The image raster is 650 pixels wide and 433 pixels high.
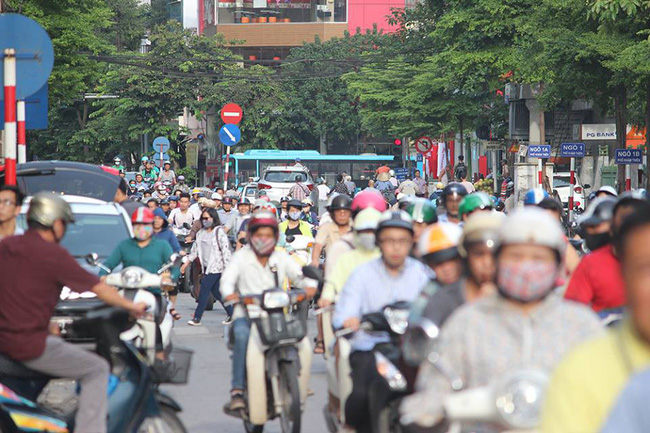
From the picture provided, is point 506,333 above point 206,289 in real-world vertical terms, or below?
above

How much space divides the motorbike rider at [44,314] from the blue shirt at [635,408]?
13.6 ft

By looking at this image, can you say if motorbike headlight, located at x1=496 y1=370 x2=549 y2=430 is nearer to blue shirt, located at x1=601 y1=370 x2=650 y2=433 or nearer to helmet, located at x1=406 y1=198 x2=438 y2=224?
blue shirt, located at x1=601 y1=370 x2=650 y2=433

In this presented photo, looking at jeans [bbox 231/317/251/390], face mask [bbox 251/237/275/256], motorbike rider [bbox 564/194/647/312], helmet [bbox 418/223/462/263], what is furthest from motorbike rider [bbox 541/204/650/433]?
face mask [bbox 251/237/275/256]

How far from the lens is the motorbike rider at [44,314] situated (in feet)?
20.0

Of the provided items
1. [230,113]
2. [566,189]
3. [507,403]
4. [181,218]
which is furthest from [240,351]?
[566,189]

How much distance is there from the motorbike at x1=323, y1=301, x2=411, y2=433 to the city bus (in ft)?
157

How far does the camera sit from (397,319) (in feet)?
20.3

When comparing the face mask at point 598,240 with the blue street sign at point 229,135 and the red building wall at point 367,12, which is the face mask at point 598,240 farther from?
the red building wall at point 367,12

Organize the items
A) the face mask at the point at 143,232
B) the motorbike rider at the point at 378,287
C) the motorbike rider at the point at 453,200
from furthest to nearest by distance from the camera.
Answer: the face mask at the point at 143,232, the motorbike rider at the point at 453,200, the motorbike rider at the point at 378,287

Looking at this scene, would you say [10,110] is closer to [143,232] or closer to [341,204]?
[143,232]

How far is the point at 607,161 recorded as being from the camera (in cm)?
4819

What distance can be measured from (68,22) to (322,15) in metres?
69.5

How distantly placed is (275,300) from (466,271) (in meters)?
3.08

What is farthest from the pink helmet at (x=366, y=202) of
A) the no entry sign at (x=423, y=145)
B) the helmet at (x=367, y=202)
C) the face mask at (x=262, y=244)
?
the no entry sign at (x=423, y=145)
